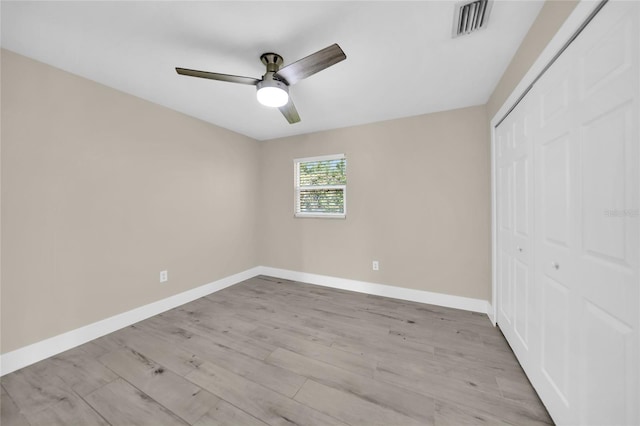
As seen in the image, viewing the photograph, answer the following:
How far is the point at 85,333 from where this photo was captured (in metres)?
2.12

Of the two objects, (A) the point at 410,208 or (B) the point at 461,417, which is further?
(A) the point at 410,208

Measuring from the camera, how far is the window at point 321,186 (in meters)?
3.54

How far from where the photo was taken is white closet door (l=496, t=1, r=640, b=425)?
0.82 metres

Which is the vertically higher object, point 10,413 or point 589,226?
point 589,226

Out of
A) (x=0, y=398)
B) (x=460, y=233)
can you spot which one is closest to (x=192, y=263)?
(x=0, y=398)

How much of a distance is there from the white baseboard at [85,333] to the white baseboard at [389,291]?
1309mm

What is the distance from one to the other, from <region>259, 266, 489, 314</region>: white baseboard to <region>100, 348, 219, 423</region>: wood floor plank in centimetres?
222

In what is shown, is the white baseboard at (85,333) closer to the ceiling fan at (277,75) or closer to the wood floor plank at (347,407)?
the wood floor plank at (347,407)

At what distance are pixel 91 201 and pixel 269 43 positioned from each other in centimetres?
221

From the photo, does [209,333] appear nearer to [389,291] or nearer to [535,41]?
[389,291]

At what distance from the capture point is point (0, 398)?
1487 mm

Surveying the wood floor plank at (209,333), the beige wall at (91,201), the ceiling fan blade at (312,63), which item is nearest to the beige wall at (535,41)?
the ceiling fan blade at (312,63)

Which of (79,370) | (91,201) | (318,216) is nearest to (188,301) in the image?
(79,370)

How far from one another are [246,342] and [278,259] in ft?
6.39
